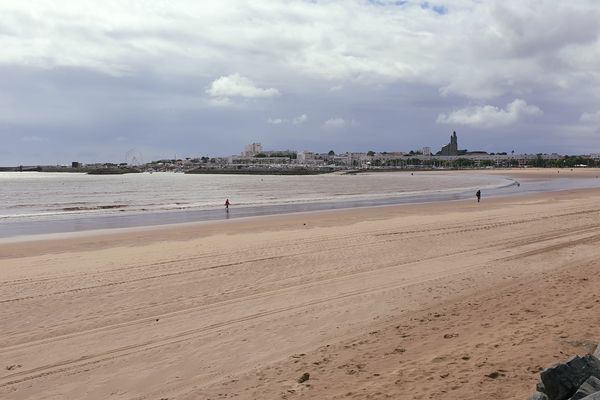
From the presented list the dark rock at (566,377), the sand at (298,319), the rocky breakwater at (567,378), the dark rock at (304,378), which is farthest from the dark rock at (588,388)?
the dark rock at (304,378)

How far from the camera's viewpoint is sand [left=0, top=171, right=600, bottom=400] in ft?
16.3

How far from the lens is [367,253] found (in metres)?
12.6

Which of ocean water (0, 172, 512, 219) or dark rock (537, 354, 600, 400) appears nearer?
dark rock (537, 354, 600, 400)

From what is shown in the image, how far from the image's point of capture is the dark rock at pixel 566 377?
145 inches

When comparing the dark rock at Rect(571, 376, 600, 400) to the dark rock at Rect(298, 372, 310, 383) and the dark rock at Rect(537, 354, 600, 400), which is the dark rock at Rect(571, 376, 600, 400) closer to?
the dark rock at Rect(537, 354, 600, 400)

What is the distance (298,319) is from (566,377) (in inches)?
155

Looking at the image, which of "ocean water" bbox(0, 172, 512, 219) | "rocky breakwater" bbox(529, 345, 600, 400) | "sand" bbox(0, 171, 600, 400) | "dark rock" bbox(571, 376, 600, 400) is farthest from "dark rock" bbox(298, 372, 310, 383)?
"ocean water" bbox(0, 172, 512, 219)

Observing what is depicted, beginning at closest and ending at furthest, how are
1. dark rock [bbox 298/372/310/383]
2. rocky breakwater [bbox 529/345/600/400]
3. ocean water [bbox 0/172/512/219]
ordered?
1. rocky breakwater [bbox 529/345/600/400]
2. dark rock [bbox 298/372/310/383]
3. ocean water [bbox 0/172/512/219]

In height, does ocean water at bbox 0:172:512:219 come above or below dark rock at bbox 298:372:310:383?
below

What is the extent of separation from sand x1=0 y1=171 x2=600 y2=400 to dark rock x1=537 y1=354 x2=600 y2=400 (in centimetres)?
62

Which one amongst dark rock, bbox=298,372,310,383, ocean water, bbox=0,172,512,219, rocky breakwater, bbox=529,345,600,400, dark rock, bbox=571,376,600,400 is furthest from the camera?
ocean water, bbox=0,172,512,219

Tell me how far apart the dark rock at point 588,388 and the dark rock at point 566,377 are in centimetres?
13

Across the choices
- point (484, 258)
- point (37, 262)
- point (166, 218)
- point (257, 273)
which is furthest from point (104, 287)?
point (166, 218)

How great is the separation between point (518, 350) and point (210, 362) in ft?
10.9
